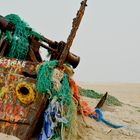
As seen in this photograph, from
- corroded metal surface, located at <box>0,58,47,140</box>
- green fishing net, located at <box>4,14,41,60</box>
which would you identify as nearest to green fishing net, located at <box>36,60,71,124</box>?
corroded metal surface, located at <box>0,58,47,140</box>

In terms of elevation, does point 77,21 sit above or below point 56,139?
above

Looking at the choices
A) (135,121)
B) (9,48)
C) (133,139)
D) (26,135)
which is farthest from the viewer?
(135,121)

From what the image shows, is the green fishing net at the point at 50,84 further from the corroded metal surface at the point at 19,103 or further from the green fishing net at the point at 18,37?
the green fishing net at the point at 18,37

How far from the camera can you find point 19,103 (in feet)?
21.5

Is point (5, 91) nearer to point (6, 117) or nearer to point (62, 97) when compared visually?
point (6, 117)

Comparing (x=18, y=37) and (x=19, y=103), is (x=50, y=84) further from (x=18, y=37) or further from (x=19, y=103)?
(x=18, y=37)

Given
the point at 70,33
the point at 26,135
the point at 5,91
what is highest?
the point at 70,33

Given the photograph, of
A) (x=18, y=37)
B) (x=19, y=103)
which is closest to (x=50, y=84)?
(x=19, y=103)

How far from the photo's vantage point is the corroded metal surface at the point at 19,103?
21.2 feet

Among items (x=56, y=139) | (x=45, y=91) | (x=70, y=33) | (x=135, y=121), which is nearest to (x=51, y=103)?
(x=45, y=91)

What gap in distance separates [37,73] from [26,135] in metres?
1.12

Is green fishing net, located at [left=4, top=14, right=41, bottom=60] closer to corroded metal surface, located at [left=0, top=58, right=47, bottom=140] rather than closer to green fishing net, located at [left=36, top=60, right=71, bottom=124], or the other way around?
corroded metal surface, located at [left=0, top=58, right=47, bottom=140]

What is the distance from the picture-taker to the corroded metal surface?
646 centimetres

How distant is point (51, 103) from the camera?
6.52 m
